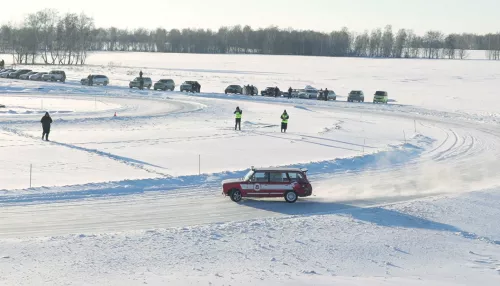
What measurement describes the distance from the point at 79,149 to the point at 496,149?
73.8 feet

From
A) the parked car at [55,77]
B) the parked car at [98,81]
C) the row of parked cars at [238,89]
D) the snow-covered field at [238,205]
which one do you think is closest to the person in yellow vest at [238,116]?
the snow-covered field at [238,205]

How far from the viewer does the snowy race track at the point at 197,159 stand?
71.6 ft

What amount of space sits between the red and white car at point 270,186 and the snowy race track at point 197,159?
476 mm

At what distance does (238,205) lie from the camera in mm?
22953

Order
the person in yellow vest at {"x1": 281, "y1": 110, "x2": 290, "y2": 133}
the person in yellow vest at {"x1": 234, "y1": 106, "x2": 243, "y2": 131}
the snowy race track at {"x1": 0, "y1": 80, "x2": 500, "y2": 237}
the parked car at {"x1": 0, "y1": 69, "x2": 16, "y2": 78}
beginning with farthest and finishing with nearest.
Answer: the parked car at {"x1": 0, "y1": 69, "x2": 16, "y2": 78}, the person in yellow vest at {"x1": 234, "y1": 106, "x2": 243, "y2": 131}, the person in yellow vest at {"x1": 281, "y1": 110, "x2": 290, "y2": 133}, the snowy race track at {"x1": 0, "y1": 80, "x2": 500, "y2": 237}

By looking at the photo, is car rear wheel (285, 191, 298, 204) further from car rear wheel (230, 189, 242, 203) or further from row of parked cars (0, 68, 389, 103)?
row of parked cars (0, 68, 389, 103)

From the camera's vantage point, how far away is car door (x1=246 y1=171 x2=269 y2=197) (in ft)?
76.0

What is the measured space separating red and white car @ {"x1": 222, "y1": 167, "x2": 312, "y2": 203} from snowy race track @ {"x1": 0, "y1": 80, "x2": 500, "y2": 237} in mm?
476

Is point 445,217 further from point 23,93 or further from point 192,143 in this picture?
point 23,93

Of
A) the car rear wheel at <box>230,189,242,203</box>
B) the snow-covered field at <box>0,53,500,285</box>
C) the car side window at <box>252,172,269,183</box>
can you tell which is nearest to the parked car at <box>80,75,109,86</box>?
the snow-covered field at <box>0,53,500,285</box>

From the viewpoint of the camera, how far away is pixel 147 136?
3956cm

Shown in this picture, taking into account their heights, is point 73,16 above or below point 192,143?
above

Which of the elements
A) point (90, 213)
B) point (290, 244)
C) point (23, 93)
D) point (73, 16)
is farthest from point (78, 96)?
point (73, 16)

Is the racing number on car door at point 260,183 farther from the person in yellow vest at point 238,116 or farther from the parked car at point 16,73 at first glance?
the parked car at point 16,73
